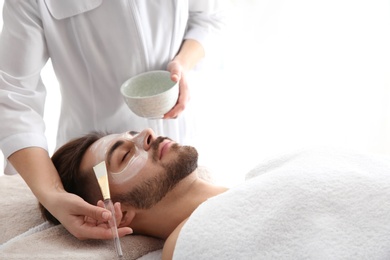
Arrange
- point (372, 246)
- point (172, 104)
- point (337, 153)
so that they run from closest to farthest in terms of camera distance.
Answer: point (372, 246), point (337, 153), point (172, 104)

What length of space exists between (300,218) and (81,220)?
21.1 inches

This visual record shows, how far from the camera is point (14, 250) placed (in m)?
1.46

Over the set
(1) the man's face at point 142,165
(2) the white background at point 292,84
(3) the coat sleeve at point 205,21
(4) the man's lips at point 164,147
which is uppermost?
(3) the coat sleeve at point 205,21

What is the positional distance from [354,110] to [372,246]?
1.43m

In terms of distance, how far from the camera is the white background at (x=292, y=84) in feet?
8.06

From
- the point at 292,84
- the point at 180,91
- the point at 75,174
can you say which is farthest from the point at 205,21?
the point at 292,84

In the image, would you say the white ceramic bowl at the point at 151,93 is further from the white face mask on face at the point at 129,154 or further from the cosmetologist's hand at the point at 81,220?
the cosmetologist's hand at the point at 81,220

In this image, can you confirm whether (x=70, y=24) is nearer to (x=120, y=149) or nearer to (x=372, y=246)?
(x=120, y=149)

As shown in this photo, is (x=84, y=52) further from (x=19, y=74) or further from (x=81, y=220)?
(x=81, y=220)

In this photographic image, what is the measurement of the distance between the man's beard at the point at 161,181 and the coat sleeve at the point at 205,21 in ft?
1.45

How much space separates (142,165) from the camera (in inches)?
63.4

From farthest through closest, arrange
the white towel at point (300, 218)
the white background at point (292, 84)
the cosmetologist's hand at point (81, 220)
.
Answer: the white background at point (292, 84) < the cosmetologist's hand at point (81, 220) < the white towel at point (300, 218)

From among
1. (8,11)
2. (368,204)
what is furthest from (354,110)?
(8,11)

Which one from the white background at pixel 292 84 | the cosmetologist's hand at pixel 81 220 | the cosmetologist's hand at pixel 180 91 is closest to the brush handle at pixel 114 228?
the cosmetologist's hand at pixel 81 220
